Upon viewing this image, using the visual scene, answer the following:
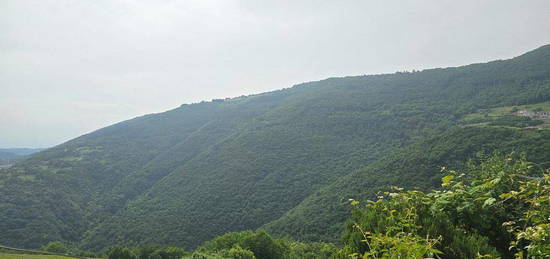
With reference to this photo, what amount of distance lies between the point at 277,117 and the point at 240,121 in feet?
64.9

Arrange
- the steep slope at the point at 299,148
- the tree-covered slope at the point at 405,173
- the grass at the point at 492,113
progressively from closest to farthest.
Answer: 1. the tree-covered slope at the point at 405,173
2. the steep slope at the point at 299,148
3. the grass at the point at 492,113

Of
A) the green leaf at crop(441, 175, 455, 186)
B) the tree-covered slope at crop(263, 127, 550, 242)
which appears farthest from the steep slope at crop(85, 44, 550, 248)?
the green leaf at crop(441, 175, 455, 186)

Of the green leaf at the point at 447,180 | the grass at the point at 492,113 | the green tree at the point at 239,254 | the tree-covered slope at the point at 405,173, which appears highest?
the green leaf at the point at 447,180

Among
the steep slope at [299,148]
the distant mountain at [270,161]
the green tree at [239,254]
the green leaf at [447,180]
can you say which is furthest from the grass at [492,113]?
the green leaf at [447,180]

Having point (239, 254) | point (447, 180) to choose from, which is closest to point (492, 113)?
point (239, 254)

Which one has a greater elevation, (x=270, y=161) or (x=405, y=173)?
(x=405, y=173)

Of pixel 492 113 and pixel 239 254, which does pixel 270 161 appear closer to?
pixel 492 113

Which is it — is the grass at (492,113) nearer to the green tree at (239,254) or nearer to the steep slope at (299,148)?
the steep slope at (299,148)

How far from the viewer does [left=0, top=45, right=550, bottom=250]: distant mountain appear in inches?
Result: 2234

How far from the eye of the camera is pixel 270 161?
289 ft

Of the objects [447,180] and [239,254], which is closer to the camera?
[447,180]

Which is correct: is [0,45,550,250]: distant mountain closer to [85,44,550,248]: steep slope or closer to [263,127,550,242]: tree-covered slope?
[263,127,550,242]: tree-covered slope

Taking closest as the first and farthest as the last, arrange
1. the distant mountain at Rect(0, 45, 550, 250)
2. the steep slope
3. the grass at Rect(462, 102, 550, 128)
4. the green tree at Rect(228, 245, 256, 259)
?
1. the green tree at Rect(228, 245, 256, 259)
2. the distant mountain at Rect(0, 45, 550, 250)
3. the steep slope
4. the grass at Rect(462, 102, 550, 128)

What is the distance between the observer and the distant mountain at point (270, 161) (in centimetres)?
5675
